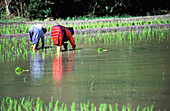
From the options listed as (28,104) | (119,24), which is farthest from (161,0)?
(28,104)

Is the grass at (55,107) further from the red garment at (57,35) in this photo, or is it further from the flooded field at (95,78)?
the red garment at (57,35)

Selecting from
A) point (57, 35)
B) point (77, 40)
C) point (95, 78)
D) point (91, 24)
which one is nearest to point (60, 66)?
point (95, 78)

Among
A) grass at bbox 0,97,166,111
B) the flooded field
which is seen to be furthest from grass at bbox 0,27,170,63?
grass at bbox 0,97,166,111

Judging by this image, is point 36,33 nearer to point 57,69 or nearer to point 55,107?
point 57,69

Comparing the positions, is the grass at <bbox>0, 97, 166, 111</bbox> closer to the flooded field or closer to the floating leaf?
the flooded field

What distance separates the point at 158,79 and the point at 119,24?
11.9 meters

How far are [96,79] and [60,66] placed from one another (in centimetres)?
185

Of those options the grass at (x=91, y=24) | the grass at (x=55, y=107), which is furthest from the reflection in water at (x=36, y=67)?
the grass at (x=91, y=24)

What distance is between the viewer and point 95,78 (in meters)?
5.99

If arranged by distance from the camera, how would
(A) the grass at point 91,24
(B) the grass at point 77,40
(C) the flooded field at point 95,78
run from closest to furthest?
(C) the flooded field at point 95,78, (B) the grass at point 77,40, (A) the grass at point 91,24

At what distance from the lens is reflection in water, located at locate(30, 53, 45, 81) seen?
6502 millimetres

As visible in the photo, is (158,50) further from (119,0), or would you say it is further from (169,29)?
(119,0)

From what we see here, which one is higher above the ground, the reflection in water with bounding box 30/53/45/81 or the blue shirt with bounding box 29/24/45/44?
the blue shirt with bounding box 29/24/45/44

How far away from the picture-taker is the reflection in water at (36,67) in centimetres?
650
